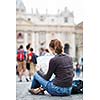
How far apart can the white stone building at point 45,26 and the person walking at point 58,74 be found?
0.08 metres

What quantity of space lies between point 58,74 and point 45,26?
0.47 m

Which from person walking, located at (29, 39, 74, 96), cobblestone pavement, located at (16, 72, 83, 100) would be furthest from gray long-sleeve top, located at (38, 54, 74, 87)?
cobblestone pavement, located at (16, 72, 83, 100)

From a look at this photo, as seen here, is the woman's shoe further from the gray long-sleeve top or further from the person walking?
the gray long-sleeve top

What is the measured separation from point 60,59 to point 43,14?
47 centimetres

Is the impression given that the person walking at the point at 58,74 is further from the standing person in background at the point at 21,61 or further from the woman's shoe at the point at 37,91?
the standing person in background at the point at 21,61

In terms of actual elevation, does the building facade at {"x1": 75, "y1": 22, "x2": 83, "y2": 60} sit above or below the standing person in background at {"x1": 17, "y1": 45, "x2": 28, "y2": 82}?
above

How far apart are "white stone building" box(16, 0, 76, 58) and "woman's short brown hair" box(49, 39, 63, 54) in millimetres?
65

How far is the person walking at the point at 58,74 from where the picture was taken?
278 centimetres

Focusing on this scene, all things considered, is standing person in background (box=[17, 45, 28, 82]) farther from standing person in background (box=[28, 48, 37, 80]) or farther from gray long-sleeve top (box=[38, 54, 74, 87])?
gray long-sleeve top (box=[38, 54, 74, 87])

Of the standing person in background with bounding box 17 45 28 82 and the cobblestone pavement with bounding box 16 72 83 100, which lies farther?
the standing person in background with bounding box 17 45 28 82

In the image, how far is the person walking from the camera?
9.12 ft

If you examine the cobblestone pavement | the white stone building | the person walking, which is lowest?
the cobblestone pavement
